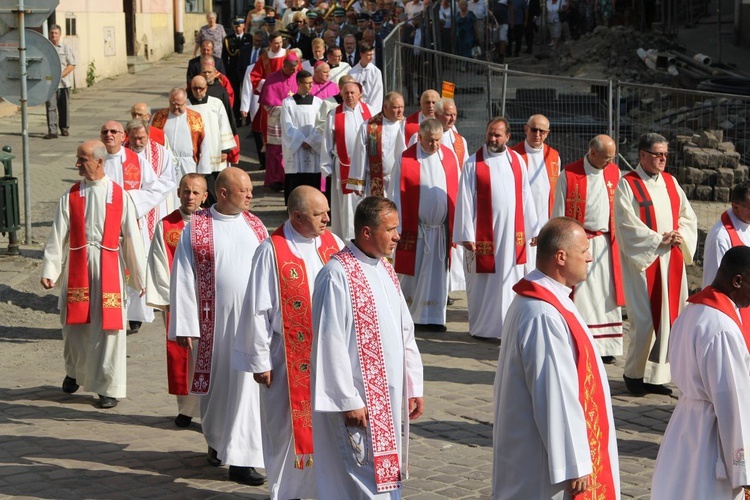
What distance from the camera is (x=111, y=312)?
9.21 metres

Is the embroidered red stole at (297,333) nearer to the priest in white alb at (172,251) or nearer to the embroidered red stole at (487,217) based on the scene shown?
the priest in white alb at (172,251)

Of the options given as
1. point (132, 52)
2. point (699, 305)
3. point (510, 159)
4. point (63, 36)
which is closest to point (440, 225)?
point (510, 159)

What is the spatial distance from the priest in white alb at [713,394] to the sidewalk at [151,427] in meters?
1.46

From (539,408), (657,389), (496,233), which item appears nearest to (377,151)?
(496,233)

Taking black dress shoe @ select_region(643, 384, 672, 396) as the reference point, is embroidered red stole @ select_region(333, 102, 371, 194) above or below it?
above

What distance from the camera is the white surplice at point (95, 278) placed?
30.1ft

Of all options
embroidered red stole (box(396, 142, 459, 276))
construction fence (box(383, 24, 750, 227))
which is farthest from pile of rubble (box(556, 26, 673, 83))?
embroidered red stole (box(396, 142, 459, 276))

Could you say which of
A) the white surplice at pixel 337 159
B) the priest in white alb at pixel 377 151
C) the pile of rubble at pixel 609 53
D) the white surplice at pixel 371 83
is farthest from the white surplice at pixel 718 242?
the pile of rubble at pixel 609 53

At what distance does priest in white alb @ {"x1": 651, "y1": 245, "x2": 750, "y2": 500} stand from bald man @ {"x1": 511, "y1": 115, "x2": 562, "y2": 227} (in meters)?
5.58

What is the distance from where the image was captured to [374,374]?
6.00m

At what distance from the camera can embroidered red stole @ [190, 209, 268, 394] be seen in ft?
25.2

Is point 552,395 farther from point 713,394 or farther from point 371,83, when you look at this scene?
point 371,83

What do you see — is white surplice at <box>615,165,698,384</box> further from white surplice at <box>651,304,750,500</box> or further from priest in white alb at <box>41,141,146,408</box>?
priest in white alb at <box>41,141,146,408</box>

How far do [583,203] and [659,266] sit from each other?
1089mm
